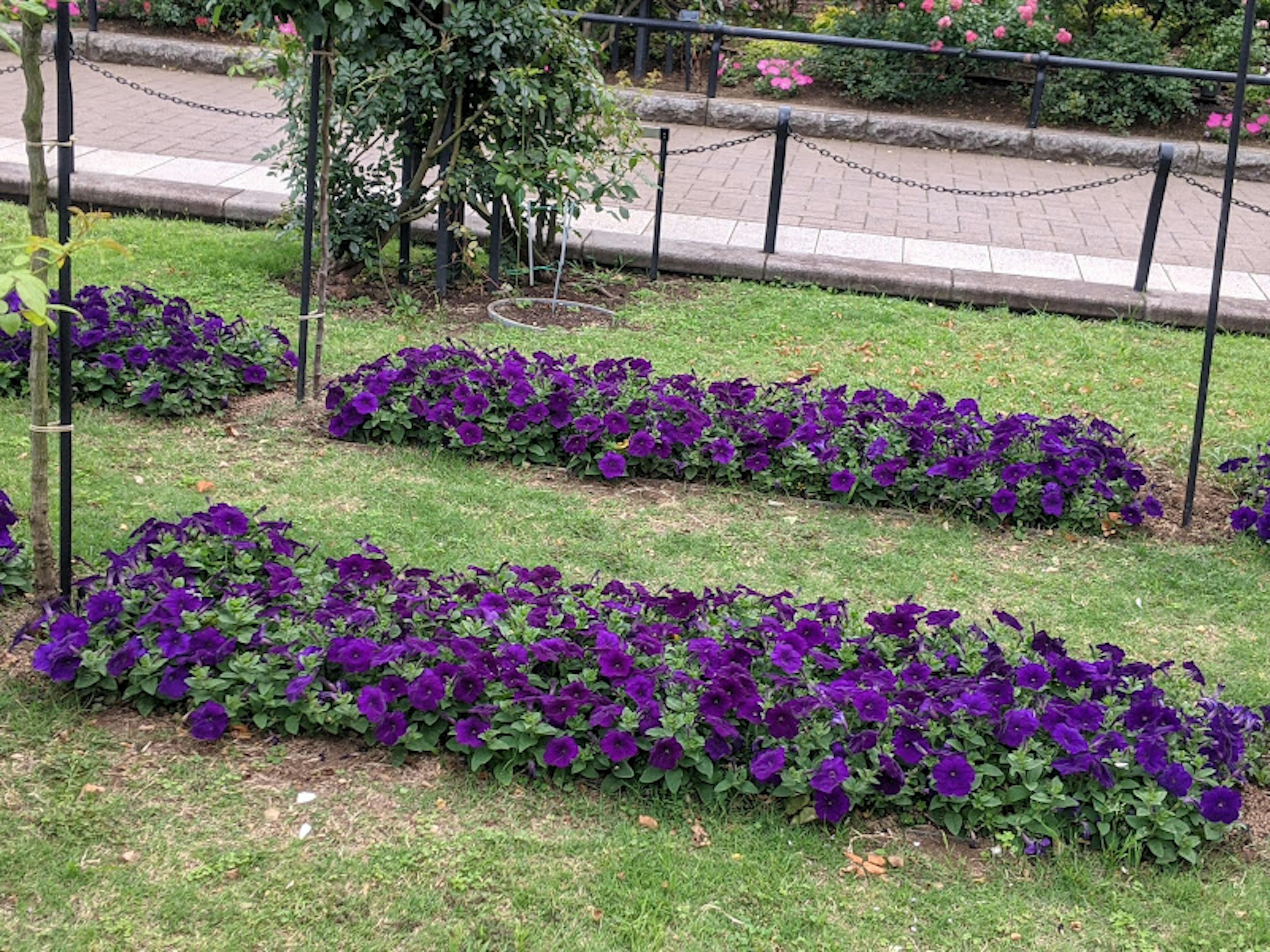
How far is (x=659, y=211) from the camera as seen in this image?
314 inches

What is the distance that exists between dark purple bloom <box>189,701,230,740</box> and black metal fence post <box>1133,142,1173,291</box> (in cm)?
636

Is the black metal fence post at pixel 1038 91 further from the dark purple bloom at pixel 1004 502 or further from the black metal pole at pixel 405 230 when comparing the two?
the dark purple bloom at pixel 1004 502

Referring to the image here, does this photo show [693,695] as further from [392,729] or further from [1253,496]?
[1253,496]

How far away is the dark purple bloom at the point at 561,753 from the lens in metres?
3.32

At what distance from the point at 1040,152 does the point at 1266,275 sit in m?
4.34

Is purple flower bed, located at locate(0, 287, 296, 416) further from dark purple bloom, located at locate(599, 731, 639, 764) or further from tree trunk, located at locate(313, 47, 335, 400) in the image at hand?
dark purple bloom, located at locate(599, 731, 639, 764)

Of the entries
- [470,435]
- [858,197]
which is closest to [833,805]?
[470,435]

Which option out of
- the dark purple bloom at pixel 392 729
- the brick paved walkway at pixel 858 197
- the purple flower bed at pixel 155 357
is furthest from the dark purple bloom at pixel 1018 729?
the brick paved walkway at pixel 858 197

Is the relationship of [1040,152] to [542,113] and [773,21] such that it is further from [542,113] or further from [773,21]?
[542,113]

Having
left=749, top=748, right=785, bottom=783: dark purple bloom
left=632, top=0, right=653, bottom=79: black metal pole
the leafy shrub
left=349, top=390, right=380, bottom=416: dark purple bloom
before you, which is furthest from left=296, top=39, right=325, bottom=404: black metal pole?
the leafy shrub

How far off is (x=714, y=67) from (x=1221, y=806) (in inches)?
435

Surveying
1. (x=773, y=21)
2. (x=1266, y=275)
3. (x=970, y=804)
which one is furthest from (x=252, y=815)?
(x=773, y=21)

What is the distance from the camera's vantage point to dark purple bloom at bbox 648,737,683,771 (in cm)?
330

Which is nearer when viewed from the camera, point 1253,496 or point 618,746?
point 618,746
